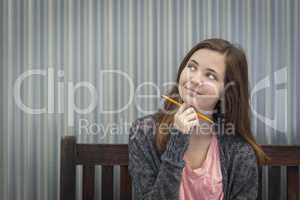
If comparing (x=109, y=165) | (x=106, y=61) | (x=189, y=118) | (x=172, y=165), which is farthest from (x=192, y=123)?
(x=106, y=61)

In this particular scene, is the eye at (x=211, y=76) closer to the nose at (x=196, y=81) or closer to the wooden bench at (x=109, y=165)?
the nose at (x=196, y=81)

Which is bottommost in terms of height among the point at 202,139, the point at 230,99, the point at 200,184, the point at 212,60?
the point at 200,184

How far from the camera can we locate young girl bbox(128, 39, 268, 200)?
1.06 m

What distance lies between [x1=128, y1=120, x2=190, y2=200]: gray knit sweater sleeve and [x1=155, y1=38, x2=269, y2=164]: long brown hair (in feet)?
0.15

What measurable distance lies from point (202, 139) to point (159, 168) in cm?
17

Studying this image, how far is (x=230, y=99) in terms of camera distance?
3.85 feet

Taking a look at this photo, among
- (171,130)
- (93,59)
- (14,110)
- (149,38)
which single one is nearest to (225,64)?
(171,130)

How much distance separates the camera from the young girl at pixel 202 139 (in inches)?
41.8

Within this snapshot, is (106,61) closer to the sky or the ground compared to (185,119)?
closer to the sky

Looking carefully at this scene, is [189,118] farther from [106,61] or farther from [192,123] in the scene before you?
[106,61]

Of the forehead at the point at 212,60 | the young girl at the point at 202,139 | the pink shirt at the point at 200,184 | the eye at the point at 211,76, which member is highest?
the forehead at the point at 212,60

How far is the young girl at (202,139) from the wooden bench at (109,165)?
0.52ft

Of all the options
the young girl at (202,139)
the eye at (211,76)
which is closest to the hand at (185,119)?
the young girl at (202,139)

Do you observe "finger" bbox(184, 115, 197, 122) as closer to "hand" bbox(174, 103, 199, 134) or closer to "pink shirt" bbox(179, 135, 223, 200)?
"hand" bbox(174, 103, 199, 134)
